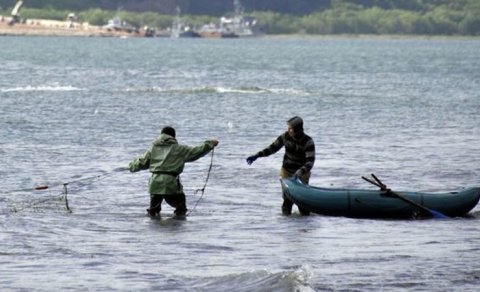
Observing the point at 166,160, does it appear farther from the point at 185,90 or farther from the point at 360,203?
the point at 185,90

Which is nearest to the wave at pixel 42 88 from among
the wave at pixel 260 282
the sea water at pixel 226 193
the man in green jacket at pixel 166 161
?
the sea water at pixel 226 193

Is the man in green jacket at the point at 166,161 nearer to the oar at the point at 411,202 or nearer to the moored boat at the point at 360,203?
the moored boat at the point at 360,203

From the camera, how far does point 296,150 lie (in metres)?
21.2

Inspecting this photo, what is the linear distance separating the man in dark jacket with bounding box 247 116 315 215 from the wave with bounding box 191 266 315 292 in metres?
4.19

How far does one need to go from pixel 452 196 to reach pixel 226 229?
10.9ft

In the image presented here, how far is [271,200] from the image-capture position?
24891 mm

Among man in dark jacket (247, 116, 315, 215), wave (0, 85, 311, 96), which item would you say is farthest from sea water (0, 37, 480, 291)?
wave (0, 85, 311, 96)

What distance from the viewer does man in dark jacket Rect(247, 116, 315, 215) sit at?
68.9 ft

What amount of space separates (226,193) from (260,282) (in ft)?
31.2

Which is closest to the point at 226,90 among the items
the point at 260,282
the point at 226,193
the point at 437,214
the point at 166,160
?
the point at 226,193

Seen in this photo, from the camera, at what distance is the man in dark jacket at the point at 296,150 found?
827 inches

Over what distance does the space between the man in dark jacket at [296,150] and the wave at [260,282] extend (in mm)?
4192

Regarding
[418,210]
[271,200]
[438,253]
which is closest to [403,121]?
[271,200]

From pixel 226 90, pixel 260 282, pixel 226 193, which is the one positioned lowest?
pixel 226 90
